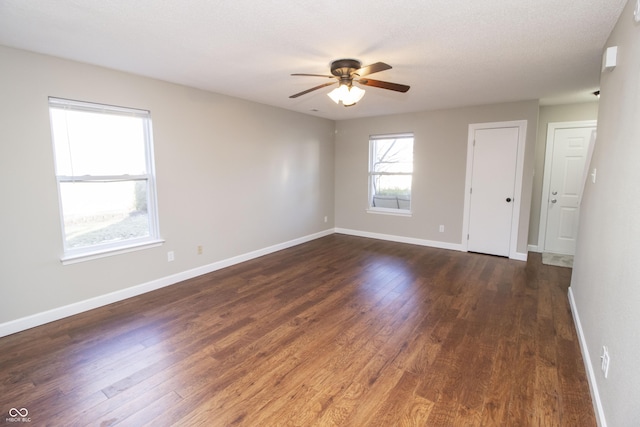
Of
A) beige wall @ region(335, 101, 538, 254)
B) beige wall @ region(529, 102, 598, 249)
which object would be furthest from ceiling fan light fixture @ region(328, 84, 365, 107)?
beige wall @ region(529, 102, 598, 249)

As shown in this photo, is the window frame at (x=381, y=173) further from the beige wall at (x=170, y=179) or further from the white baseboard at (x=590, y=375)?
the white baseboard at (x=590, y=375)

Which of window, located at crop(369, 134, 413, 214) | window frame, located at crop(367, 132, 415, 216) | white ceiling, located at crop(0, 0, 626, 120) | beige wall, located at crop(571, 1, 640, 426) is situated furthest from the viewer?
window, located at crop(369, 134, 413, 214)

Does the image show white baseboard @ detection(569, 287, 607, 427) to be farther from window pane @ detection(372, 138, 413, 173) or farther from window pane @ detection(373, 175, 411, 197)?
window pane @ detection(372, 138, 413, 173)

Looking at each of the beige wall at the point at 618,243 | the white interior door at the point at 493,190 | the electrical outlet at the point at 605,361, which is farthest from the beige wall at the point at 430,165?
the electrical outlet at the point at 605,361

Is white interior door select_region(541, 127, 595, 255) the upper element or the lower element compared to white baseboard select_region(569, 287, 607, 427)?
upper

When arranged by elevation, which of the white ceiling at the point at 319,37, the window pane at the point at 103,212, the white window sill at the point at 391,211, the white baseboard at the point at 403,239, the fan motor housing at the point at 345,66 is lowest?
the white baseboard at the point at 403,239

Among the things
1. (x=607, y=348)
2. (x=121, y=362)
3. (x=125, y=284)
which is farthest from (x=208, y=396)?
(x=607, y=348)

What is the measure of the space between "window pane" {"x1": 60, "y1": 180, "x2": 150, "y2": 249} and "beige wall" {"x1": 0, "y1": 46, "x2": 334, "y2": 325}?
0.14 m

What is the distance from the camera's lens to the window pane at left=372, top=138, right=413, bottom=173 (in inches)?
224

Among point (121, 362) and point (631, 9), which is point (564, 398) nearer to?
point (631, 9)

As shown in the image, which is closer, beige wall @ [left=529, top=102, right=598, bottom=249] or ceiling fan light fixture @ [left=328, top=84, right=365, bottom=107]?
ceiling fan light fixture @ [left=328, top=84, right=365, bottom=107]

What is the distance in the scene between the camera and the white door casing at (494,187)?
4672 mm

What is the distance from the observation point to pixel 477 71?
3.13 metres

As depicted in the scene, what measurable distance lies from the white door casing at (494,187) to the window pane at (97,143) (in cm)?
470
